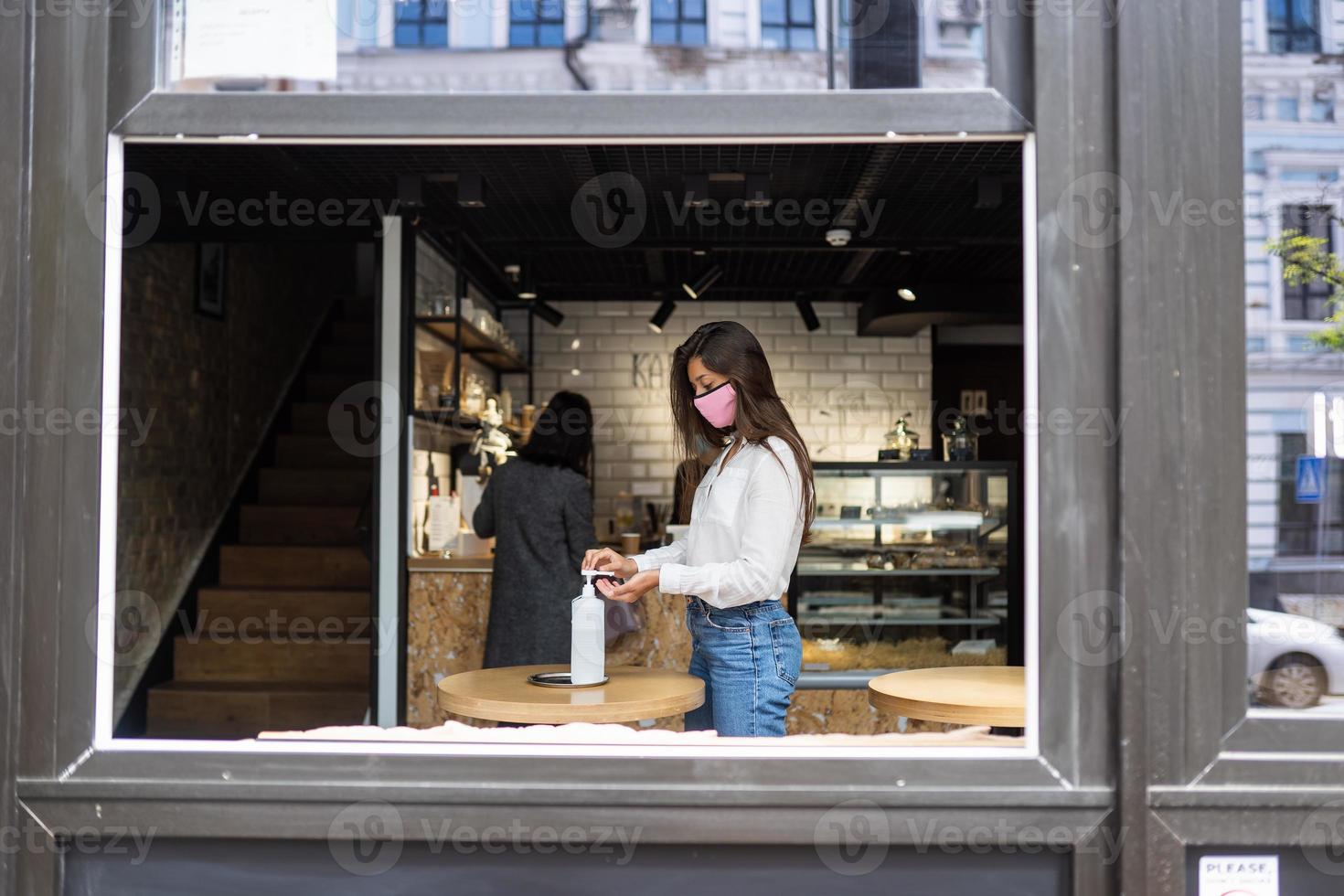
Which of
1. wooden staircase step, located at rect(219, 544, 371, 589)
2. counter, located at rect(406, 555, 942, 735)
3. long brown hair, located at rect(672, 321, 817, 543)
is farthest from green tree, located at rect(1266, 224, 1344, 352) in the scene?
wooden staircase step, located at rect(219, 544, 371, 589)

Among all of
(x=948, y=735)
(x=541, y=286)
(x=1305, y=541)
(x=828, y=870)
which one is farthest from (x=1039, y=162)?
(x=541, y=286)

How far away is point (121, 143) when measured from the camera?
1.75 metres

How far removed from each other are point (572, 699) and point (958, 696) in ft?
2.82

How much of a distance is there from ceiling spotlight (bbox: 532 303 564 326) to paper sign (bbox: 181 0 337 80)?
6493mm

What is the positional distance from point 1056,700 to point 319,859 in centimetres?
111

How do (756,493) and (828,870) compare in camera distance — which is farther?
(756,493)

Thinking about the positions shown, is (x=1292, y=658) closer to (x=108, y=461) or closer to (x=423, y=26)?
(x=423, y=26)

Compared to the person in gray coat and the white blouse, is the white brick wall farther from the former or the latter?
the white blouse

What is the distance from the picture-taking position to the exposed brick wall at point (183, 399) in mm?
5438

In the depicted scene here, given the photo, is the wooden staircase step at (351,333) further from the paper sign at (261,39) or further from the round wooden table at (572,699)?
the paper sign at (261,39)

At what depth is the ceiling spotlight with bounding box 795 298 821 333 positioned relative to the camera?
8312mm

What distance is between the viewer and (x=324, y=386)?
8125 mm

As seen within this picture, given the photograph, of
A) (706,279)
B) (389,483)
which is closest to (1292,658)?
(389,483)

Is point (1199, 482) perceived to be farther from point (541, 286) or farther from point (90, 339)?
point (541, 286)
